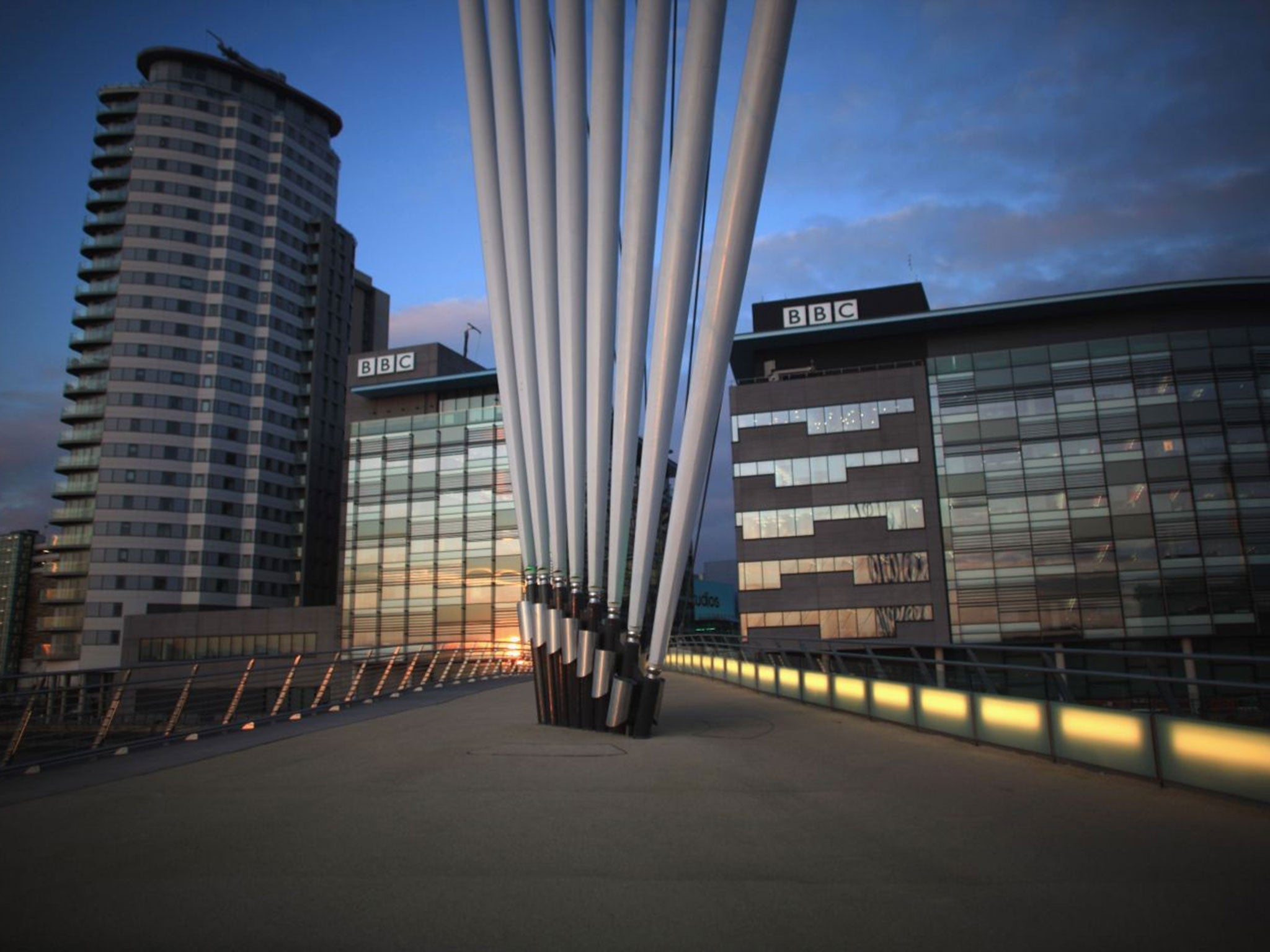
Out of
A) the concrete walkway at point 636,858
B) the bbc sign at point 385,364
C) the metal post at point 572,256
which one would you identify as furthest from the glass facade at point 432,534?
the concrete walkway at point 636,858

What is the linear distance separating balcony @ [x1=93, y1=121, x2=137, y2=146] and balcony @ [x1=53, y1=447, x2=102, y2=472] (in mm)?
29307

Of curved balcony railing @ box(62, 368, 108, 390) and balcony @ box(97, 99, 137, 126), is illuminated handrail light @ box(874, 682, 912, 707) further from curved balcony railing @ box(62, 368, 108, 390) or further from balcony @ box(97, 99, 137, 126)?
balcony @ box(97, 99, 137, 126)

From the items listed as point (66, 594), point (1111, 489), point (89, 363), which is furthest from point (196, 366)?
point (1111, 489)

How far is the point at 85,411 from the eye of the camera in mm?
77875

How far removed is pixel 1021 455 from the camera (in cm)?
5291

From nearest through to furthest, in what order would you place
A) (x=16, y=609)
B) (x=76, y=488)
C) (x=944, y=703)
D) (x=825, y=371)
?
(x=944, y=703), (x=825, y=371), (x=76, y=488), (x=16, y=609)

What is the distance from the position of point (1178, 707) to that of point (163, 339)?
8626 cm

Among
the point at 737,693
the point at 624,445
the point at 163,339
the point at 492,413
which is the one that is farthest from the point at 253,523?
the point at 624,445

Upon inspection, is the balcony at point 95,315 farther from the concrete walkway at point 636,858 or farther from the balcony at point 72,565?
the concrete walkway at point 636,858

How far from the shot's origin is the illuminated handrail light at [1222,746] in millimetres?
6316

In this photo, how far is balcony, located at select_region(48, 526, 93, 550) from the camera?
7544cm

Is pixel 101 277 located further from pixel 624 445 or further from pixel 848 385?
pixel 624 445

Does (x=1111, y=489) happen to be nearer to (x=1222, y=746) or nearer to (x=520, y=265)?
(x=520, y=265)

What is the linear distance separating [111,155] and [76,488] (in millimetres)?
30866
